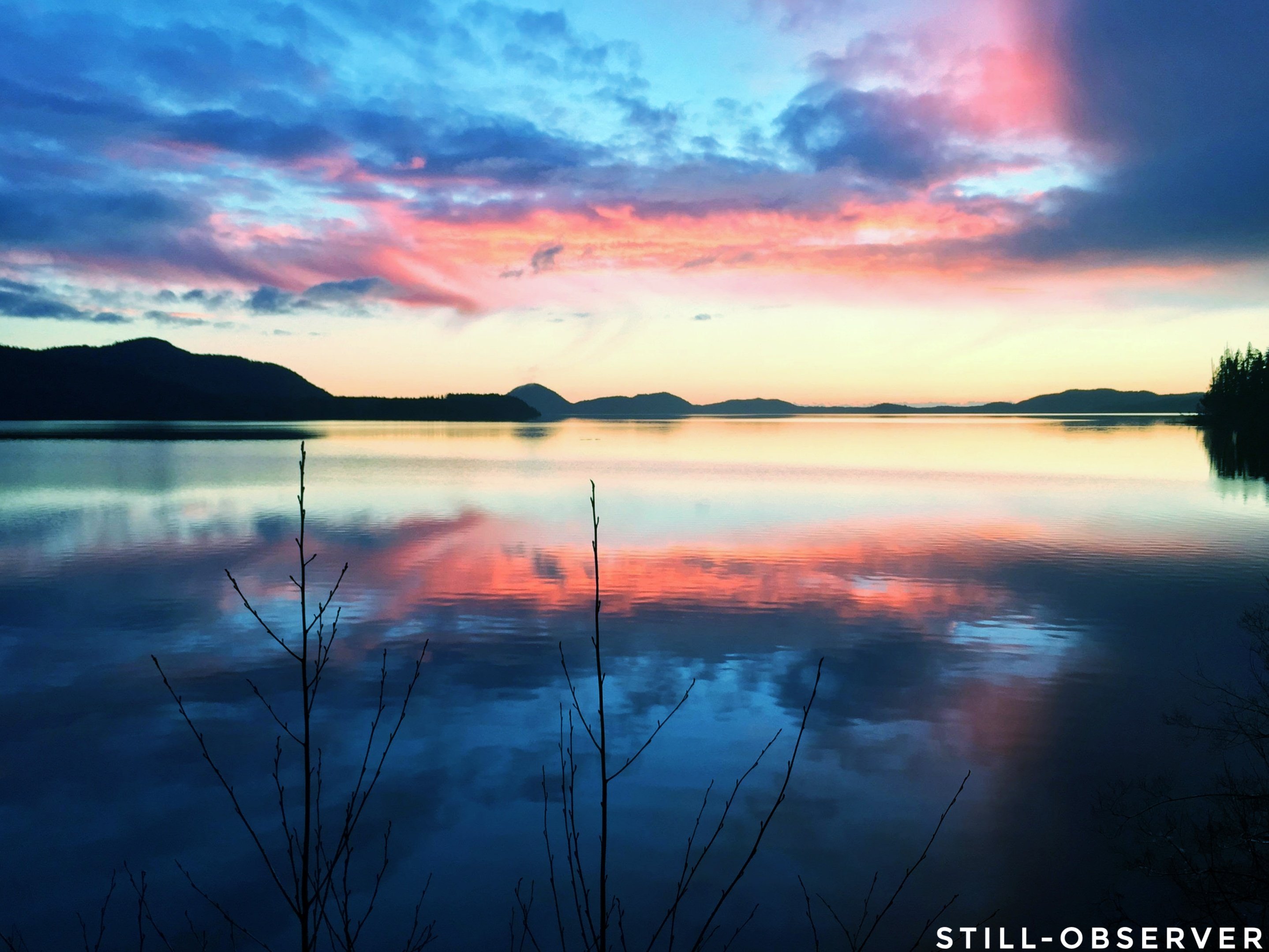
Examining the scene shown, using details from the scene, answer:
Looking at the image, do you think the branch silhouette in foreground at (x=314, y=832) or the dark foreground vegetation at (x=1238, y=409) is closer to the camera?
the branch silhouette in foreground at (x=314, y=832)

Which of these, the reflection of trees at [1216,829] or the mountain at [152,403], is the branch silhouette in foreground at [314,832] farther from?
the mountain at [152,403]

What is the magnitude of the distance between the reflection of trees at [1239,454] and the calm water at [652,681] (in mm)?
15306

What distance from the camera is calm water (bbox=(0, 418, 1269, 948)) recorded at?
5.98 meters

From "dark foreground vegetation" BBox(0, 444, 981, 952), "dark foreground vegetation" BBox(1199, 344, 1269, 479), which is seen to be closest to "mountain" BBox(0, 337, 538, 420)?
"dark foreground vegetation" BBox(1199, 344, 1269, 479)

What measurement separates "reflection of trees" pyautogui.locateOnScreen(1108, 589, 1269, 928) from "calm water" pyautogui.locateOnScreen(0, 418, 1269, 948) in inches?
12.7

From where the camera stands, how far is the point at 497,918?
551 centimetres

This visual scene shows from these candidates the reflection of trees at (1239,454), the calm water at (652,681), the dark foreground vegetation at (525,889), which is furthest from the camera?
the reflection of trees at (1239,454)

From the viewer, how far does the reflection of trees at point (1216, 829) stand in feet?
17.4

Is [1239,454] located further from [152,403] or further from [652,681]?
[152,403]

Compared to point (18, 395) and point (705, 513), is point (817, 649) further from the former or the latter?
point (18, 395)

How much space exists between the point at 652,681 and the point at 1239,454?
54.3 meters

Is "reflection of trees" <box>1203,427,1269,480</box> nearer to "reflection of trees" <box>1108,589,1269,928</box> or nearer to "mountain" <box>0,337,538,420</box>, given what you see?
"reflection of trees" <box>1108,589,1269,928</box>

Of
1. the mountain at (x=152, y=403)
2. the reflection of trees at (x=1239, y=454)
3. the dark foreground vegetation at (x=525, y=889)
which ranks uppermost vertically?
the mountain at (x=152, y=403)

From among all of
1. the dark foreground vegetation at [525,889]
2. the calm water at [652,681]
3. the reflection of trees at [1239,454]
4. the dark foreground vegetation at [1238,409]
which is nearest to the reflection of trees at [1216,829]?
the calm water at [652,681]
